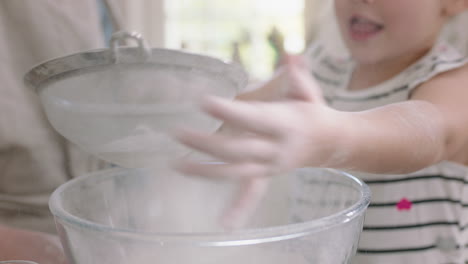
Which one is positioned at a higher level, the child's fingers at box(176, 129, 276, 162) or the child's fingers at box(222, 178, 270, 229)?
the child's fingers at box(176, 129, 276, 162)

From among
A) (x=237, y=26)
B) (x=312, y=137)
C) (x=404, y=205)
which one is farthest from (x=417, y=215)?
(x=237, y=26)

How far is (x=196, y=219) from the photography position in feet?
1.46

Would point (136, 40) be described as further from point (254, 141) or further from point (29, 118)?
point (29, 118)

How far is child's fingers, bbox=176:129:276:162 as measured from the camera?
0.70 feet

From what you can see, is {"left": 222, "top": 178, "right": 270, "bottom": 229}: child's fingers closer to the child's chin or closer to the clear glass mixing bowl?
the clear glass mixing bowl

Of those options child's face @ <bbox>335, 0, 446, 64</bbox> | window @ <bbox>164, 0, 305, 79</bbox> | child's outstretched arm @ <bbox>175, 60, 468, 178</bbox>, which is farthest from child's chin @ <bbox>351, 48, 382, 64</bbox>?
window @ <bbox>164, 0, 305, 79</bbox>

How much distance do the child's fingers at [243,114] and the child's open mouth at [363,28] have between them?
402 mm

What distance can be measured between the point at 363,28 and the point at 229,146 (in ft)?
1.42

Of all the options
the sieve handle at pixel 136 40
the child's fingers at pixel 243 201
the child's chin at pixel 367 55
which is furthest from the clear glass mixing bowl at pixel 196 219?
the child's chin at pixel 367 55

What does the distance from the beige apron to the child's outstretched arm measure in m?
0.38

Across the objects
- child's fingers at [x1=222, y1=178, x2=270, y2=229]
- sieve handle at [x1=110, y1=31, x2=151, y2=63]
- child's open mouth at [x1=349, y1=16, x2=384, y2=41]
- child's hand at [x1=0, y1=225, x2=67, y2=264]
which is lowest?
child's hand at [x1=0, y1=225, x2=67, y2=264]

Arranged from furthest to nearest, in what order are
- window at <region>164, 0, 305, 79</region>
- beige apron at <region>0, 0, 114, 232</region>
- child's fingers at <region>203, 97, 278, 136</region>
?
window at <region>164, 0, 305, 79</region>
beige apron at <region>0, 0, 114, 232</region>
child's fingers at <region>203, 97, 278, 136</region>

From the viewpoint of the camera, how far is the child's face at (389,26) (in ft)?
1.81

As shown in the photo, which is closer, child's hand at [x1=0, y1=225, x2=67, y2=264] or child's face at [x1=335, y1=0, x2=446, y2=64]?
child's hand at [x1=0, y1=225, x2=67, y2=264]
